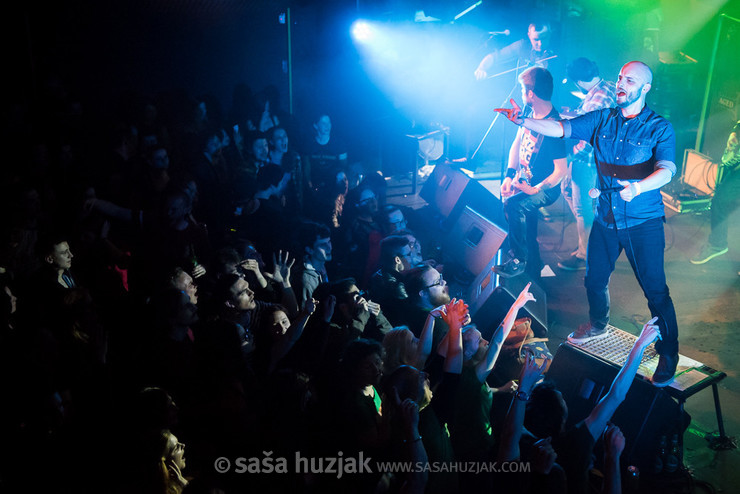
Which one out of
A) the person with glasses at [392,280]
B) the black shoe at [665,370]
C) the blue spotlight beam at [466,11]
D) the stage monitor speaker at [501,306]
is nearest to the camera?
the black shoe at [665,370]

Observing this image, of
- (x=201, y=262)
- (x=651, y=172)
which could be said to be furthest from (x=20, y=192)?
(x=651, y=172)

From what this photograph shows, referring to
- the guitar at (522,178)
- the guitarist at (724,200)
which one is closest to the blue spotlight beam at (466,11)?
the guitarist at (724,200)

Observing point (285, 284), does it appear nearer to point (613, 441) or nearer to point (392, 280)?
point (392, 280)

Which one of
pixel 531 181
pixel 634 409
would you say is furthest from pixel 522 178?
pixel 634 409

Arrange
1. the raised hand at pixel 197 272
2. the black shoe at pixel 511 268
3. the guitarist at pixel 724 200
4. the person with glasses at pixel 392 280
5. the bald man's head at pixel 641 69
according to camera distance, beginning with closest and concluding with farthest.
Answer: the bald man's head at pixel 641 69 < the raised hand at pixel 197 272 < the person with glasses at pixel 392 280 < the black shoe at pixel 511 268 < the guitarist at pixel 724 200

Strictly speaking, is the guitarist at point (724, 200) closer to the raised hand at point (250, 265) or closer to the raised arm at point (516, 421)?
the raised arm at point (516, 421)

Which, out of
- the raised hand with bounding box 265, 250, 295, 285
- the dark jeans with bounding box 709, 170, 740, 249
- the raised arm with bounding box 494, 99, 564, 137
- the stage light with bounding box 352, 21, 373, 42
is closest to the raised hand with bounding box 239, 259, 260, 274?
the raised hand with bounding box 265, 250, 295, 285

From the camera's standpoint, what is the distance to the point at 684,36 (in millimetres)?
9867

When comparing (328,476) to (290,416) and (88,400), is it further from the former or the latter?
(88,400)

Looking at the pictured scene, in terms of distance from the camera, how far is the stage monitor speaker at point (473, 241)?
5.46 m

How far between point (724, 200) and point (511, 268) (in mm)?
3033

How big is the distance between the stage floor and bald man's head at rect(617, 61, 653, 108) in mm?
2328

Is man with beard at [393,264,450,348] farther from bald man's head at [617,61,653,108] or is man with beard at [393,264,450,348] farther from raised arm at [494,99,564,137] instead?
bald man's head at [617,61,653,108]

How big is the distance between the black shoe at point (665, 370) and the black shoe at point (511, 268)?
1618 mm
